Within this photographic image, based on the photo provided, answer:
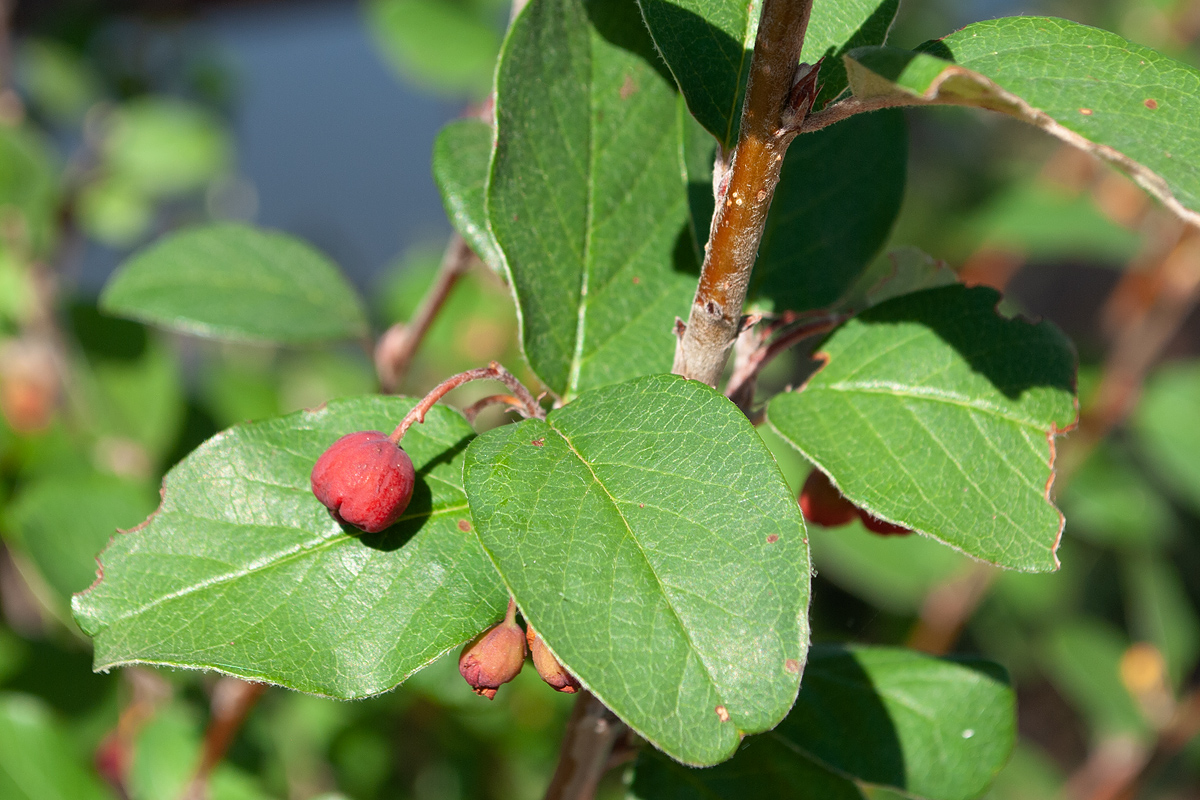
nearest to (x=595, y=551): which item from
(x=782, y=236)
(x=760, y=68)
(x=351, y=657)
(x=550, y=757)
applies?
(x=351, y=657)

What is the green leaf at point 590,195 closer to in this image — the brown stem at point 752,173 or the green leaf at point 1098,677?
the brown stem at point 752,173

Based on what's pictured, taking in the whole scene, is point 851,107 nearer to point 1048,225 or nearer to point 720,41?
point 720,41

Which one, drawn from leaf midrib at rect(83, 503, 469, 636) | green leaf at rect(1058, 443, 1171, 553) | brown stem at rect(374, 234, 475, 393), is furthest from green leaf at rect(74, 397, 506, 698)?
green leaf at rect(1058, 443, 1171, 553)

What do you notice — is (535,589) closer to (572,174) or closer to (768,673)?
(768,673)

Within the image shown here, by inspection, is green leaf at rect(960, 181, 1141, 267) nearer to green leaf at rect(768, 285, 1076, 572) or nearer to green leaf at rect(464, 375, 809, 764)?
green leaf at rect(768, 285, 1076, 572)

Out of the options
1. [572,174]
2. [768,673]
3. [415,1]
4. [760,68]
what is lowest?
[415,1]

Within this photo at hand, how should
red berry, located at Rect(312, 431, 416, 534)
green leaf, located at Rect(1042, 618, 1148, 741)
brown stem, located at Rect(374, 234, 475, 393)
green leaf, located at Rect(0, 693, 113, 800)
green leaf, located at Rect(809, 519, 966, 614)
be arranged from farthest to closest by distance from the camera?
green leaf, located at Rect(1042, 618, 1148, 741) → green leaf, located at Rect(809, 519, 966, 614) → green leaf, located at Rect(0, 693, 113, 800) → brown stem, located at Rect(374, 234, 475, 393) → red berry, located at Rect(312, 431, 416, 534)

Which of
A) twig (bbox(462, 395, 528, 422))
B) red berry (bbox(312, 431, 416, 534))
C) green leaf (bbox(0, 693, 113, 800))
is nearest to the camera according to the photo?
red berry (bbox(312, 431, 416, 534))
